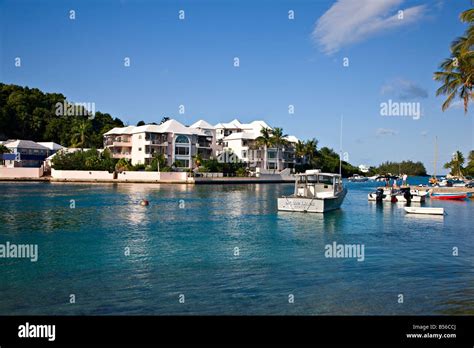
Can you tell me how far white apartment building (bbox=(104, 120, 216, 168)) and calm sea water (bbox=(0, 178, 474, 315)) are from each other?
177 feet

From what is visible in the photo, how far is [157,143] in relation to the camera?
83.2 metres

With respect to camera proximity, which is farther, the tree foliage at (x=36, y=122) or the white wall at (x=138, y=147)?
the tree foliage at (x=36, y=122)

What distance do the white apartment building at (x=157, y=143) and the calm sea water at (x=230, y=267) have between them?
5402 centimetres

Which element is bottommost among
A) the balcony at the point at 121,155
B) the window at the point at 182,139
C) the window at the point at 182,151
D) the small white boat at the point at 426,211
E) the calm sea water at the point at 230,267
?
the calm sea water at the point at 230,267

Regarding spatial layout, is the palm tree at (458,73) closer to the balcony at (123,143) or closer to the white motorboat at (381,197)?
the white motorboat at (381,197)

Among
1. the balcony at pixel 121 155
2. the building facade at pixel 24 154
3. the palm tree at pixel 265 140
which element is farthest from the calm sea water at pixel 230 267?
the palm tree at pixel 265 140

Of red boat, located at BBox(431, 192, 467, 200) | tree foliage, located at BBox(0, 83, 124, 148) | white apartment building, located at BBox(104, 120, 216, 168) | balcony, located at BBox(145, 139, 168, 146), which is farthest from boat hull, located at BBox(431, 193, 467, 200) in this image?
tree foliage, located at BBox(0, 83, 124, 148)

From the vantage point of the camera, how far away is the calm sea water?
36.6 ft

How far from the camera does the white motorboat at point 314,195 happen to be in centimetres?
3428

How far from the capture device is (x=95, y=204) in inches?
1526

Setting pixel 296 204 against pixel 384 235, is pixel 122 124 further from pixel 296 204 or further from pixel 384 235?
pixel 384 235

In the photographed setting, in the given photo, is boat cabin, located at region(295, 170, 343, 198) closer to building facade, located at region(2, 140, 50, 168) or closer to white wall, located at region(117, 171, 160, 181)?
white wall, located at region(117, 171, 160, 181)

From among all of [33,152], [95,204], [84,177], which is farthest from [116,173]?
[95,204]
